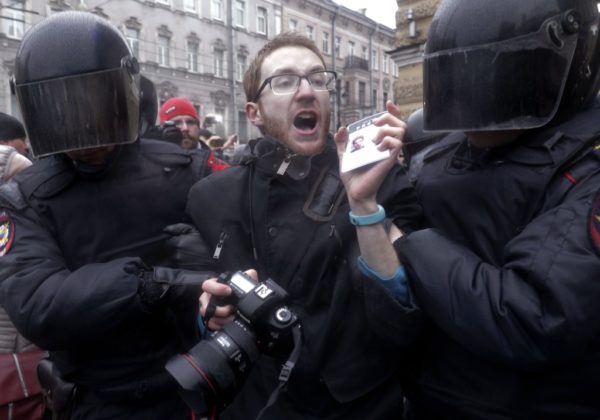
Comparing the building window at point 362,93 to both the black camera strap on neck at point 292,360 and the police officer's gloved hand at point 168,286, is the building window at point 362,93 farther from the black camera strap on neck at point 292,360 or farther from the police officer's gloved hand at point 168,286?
the black camera strap on neck at point 292,360

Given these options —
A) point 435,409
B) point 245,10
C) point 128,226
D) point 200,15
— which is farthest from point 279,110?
point 245,10

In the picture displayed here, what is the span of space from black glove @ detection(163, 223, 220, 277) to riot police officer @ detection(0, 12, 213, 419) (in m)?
0.05

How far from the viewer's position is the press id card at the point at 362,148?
1213 millimetres

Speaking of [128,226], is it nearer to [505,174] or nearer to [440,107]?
[440,107]

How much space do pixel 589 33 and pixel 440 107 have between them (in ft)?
1.22

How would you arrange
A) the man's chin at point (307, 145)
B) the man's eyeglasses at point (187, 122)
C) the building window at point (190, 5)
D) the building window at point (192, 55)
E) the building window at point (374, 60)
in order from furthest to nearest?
the building window at point (374, 60) → the building window at point (192, 55) → the building window at point (190, 5) → the man's eyeglasses at point (187, 122) → the man's chin at point (307, 145)

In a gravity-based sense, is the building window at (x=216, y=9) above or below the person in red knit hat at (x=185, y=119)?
above

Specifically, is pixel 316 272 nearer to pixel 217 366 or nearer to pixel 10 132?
pixel 217 366

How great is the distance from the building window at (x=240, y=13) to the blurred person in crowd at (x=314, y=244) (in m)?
25.5

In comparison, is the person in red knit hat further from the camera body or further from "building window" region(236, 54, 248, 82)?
"building window" region(236, 54, 248, 82)

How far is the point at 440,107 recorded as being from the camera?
1261 mm

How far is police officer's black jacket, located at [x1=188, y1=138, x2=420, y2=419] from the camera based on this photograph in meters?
1.34

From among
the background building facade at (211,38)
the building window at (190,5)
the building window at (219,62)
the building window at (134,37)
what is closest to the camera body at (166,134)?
the background building facade at (211,38)

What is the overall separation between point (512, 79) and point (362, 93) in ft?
109
